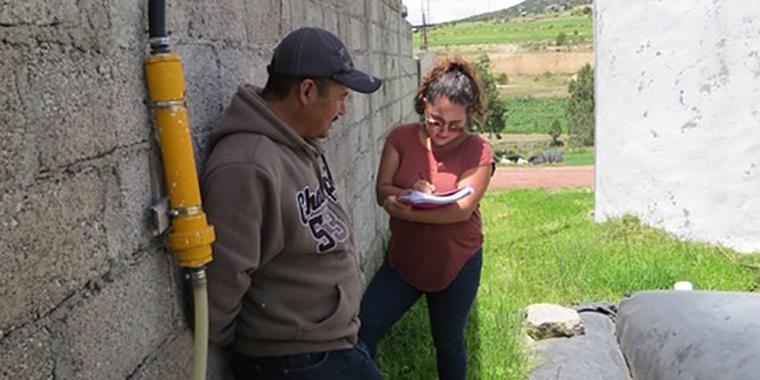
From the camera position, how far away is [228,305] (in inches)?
65.1

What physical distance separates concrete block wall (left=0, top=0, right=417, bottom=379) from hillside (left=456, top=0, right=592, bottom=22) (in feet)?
364

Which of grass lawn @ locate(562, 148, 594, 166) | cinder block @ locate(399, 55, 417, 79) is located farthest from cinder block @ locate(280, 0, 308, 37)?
grass lawn @ locate(562, 148, 594, 166)

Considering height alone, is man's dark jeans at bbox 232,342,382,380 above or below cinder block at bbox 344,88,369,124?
below

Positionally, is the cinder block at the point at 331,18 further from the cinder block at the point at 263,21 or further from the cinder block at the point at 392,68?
the cinder block at the point at 392,68

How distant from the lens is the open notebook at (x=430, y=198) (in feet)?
9.59

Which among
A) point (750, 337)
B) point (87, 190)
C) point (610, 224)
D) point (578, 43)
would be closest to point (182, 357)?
point (87, 190)

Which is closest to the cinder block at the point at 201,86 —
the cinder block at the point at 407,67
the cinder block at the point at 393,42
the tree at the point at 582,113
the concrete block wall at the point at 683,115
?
the cinder block at the point at 393,42

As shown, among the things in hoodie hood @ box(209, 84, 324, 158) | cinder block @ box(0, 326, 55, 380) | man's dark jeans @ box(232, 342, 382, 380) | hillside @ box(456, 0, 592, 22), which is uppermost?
hillside @ box(456, 0, 592, 22)

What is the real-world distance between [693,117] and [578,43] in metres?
67.8

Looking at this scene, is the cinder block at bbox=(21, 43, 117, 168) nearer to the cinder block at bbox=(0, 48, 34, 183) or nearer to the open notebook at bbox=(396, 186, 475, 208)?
the cinder block at bbox=(0, 48, 34, 183)

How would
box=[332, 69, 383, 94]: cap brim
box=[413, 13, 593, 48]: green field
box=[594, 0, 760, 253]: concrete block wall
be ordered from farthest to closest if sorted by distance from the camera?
box=[413, 13, 593, 48]: green field → box=[594, 0, 760, 253]: concrete block wall → box=[332, 69, 383, 94]: cap brim

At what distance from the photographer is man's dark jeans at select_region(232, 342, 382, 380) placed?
5.98ft

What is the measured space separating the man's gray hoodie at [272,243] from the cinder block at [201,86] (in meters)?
0.06

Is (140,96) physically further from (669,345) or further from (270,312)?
(669,345)
